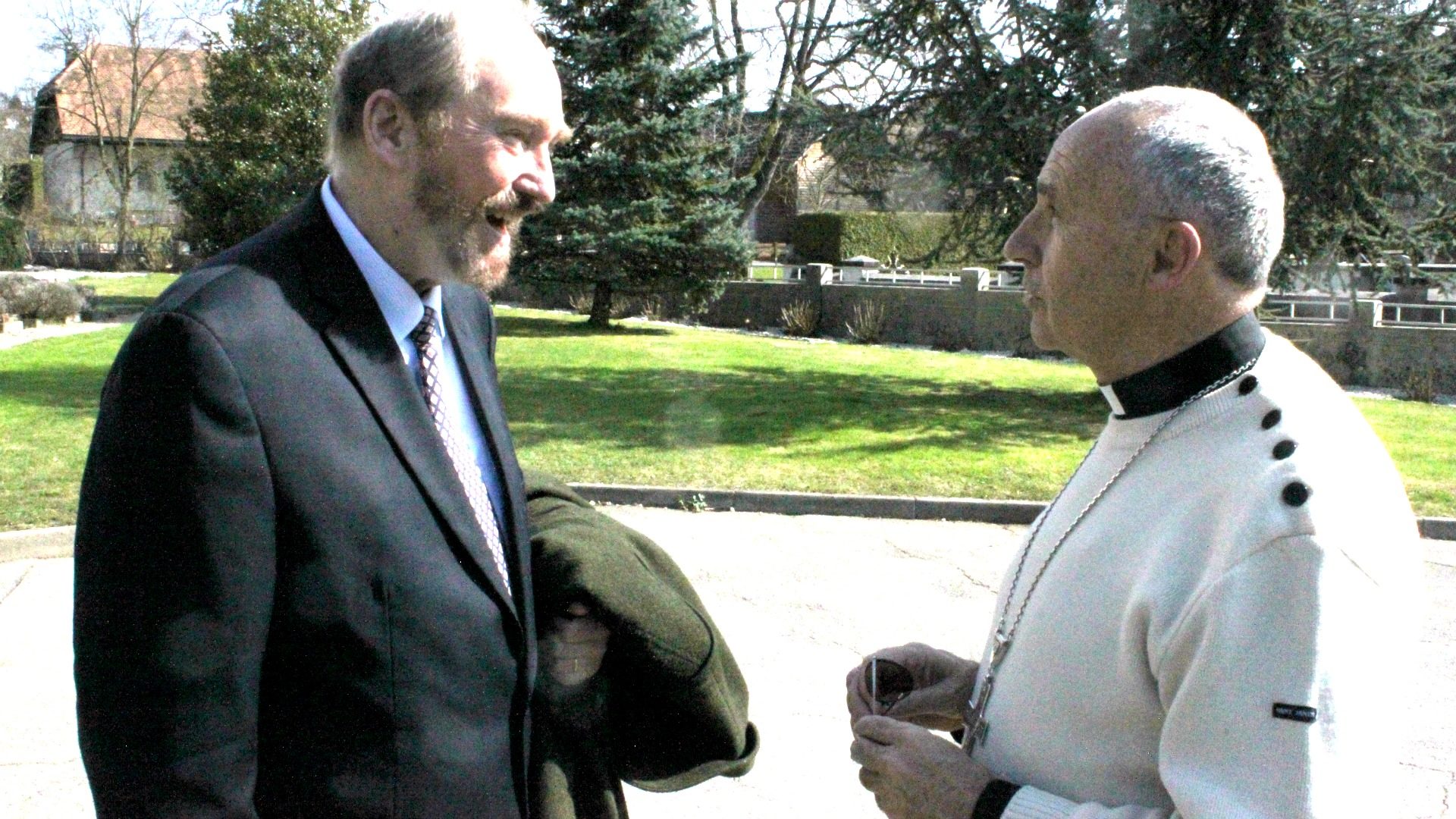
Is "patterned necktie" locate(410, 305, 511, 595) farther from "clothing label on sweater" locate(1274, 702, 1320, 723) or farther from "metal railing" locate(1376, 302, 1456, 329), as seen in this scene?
"metal railing" locate(1376, 302, 1456, 329)

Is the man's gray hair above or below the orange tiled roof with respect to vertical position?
below

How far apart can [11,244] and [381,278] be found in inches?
1385

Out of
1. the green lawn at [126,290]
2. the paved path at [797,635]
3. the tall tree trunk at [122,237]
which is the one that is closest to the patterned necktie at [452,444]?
the paved path at [797,635]

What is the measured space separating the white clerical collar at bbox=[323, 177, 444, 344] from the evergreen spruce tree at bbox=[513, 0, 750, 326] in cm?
2244

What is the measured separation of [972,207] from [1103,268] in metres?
14.3

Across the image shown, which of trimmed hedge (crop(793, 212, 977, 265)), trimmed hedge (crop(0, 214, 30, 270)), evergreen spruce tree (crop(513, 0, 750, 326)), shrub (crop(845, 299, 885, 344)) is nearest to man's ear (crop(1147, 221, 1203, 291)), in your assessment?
evergreen spruce tree (crop(513, 0, 750, 326))

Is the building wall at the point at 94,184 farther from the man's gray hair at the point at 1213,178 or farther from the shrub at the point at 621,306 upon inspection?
the man's gray hair at the point at 1213,178

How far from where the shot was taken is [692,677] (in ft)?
7.06

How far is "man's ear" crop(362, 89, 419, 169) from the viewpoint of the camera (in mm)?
1927

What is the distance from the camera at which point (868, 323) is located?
25.7 metres

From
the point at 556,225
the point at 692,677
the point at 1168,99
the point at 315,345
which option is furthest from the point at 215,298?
the point at 556,225

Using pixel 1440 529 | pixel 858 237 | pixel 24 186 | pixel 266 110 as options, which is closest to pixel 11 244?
pixel 266 110

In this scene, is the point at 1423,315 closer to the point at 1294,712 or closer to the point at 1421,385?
the point at 1421,385

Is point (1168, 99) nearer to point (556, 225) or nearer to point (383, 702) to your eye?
point (383, 702)
